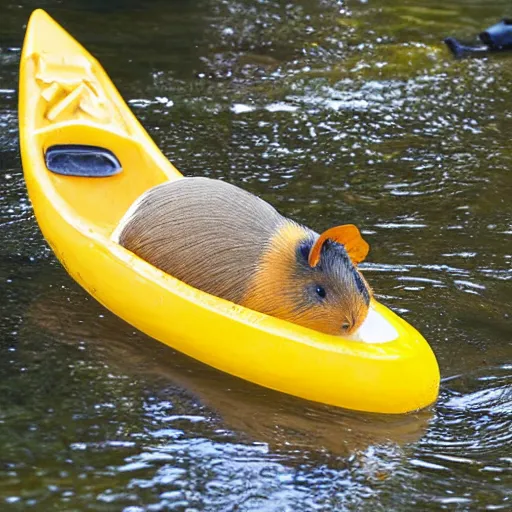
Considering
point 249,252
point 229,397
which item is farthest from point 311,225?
point 229,397

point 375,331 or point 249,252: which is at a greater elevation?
point 249,252

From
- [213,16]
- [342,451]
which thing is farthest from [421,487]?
[213,16]

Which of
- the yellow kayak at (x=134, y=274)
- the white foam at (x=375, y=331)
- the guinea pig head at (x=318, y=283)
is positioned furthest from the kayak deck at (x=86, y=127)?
the white foam at (x=375, y=331)

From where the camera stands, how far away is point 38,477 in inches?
124

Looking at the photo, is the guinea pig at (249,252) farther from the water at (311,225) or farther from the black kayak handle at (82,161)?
the black kayak handle at (82,161)

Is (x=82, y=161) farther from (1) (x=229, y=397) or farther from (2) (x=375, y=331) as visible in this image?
(2) (x=375, y=331)

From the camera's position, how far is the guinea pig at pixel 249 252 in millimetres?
3578

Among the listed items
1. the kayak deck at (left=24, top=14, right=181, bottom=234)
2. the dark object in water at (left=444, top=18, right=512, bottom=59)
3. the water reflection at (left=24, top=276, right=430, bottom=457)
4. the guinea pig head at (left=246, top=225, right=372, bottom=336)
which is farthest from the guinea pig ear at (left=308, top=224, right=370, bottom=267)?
the dark object in water at (left=444, top=18, right=512, bottom=59)

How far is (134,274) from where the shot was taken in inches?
154

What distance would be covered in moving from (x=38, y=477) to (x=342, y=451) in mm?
995

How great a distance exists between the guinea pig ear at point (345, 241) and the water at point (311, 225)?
548 mm

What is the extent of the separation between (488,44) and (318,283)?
201 inches

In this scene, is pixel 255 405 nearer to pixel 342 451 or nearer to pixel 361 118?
pixel 342 451

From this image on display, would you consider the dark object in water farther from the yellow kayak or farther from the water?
the yellow kayak
